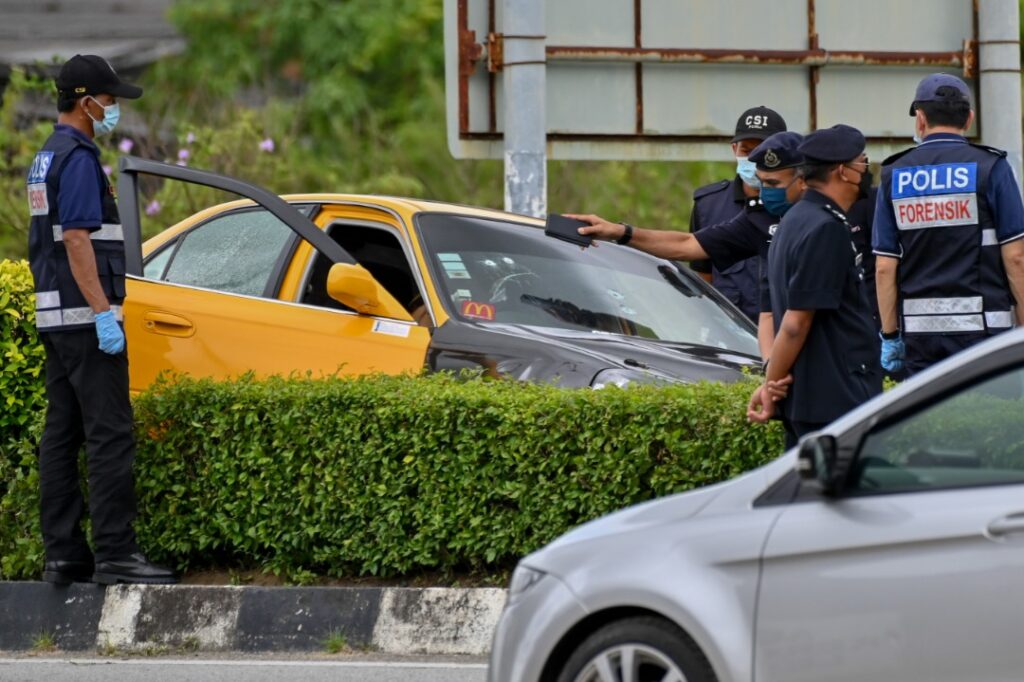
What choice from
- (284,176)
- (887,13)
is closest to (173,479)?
(887,13)

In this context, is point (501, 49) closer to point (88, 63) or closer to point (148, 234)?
point (88, 63)

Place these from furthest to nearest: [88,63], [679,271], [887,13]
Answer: [887,13], [679,271], [88,63]

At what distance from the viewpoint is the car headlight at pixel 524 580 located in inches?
195

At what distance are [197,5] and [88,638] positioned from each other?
22.5 metres

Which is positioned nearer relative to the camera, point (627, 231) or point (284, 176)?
point (627, 231)

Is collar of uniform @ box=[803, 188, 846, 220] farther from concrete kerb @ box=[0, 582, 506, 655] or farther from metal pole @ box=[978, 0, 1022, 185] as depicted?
metal pole @ box=[978, 0, 1022, 185]

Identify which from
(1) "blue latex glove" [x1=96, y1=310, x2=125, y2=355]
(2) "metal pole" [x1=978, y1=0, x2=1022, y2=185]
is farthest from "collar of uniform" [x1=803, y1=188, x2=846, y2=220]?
(2) "metal pole" [x1=978, y1=0, x2=1022, y2=185]

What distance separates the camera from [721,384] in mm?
7289

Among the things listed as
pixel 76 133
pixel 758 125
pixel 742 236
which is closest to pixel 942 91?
pixel 742 236

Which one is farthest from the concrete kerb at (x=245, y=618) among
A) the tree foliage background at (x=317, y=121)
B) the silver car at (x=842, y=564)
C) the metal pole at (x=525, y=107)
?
the tree foliage background at (x=317, y=121)

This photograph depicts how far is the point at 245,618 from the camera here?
730 cm

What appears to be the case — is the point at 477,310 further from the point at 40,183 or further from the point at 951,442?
the point at 951,442

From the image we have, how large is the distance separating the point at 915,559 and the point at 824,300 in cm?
180

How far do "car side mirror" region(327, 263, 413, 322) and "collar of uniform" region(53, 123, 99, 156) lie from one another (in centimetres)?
107
